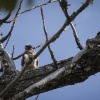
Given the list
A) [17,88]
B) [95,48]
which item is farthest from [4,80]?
[95,48]

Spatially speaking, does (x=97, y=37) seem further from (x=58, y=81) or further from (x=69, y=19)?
(x=69, y=19)

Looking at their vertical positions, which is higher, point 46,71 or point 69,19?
point 69,19

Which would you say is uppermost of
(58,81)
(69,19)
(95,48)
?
(69,19)

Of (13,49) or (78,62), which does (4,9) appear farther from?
(13,49)

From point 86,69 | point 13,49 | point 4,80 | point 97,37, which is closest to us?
point 97,37

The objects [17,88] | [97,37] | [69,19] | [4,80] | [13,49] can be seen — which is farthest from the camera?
[13,49]

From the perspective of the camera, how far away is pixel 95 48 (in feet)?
6.32

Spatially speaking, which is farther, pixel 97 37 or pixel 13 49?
pixel 13 49

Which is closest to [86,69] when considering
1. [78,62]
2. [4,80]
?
[78,62]

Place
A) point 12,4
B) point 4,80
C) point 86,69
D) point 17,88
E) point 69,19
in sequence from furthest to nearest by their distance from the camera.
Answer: point 4,80 → point 17,88 → point 86,69 → point 69,19 → point 12,4

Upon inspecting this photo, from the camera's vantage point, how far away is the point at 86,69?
1951 mm

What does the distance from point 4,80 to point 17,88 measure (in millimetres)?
239

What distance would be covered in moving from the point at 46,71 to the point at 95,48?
1.70 ft

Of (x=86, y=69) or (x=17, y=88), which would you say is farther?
(x=17, y=88)
